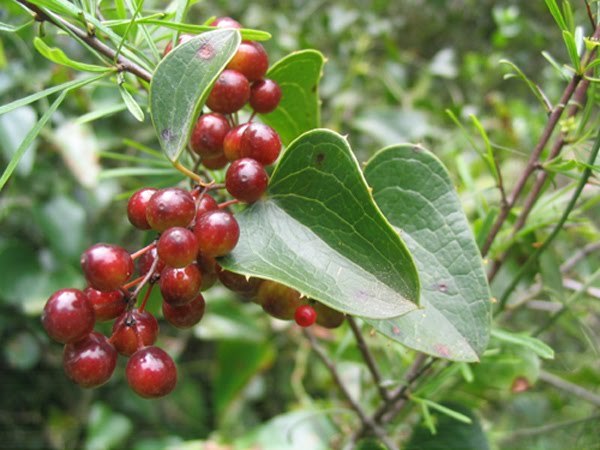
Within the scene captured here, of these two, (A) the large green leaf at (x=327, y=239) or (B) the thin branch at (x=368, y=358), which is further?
(B) the thin branch at (x=368, y=358)

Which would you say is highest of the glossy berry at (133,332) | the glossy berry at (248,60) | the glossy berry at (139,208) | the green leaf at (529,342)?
the glossy berry at (248,60)

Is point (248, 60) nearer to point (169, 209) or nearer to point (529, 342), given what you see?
point (169, 209)

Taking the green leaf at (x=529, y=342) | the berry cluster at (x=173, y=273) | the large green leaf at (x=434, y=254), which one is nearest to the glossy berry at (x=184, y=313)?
the berry cluster at (x=173, y=273)

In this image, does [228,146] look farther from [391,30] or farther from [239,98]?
[391,30]

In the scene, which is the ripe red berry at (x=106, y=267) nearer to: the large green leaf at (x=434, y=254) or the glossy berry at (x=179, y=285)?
the glossy berry at (x=179, y=285)

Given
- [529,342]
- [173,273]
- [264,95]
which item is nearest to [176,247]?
[173,273]

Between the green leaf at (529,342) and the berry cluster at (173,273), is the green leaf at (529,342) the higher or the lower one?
the lower one
